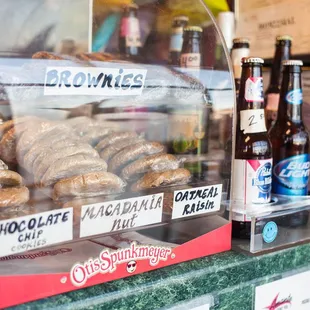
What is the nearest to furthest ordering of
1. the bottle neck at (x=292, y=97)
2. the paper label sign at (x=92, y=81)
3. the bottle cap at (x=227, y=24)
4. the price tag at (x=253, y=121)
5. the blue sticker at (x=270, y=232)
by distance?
1. the paper label sign at (x=92, y=81)
2. the blue sticker at (x=270, y=232)
3. the price tag at (x=253, y=121)
4. the bottle neck at (x=292, y=97)
5. the bottle cap at (x=227, y=24)

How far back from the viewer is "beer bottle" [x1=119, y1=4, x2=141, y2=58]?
1441 millimetres

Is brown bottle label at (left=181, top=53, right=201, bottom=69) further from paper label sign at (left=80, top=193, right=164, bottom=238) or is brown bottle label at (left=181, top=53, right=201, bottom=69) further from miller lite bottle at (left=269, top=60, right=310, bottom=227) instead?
paper label sign at (left=80, top=193, right=164, bottom=238)

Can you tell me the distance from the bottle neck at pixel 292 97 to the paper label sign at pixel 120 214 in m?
0.55

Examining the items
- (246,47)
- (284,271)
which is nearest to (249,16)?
(246,47)

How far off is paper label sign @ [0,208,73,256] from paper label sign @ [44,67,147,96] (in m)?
0.24

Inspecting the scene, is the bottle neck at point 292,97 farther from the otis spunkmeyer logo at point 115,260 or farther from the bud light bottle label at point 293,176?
A: the otis spunkmeyer logo at point 115,260

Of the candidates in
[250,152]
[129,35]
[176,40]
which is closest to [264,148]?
[250,152]

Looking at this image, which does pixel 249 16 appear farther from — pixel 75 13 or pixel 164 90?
pixel 164 90

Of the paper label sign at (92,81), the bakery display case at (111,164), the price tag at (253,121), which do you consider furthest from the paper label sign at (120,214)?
the price tag at (253,121)

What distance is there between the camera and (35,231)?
68 cm

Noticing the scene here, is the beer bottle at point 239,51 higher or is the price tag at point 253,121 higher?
the beer bottle at point 239,51

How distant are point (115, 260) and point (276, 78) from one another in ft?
3.28

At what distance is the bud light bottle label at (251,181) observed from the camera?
40.0 inches

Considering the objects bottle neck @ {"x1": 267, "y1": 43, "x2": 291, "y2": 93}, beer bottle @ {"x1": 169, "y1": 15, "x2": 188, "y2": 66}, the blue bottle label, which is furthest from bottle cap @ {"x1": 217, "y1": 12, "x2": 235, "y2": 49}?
the blue bottle label
